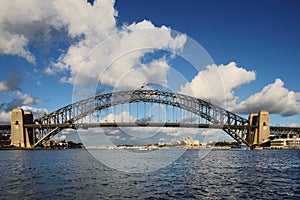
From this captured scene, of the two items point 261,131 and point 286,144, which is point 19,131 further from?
point 286,144

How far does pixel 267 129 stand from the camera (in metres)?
134

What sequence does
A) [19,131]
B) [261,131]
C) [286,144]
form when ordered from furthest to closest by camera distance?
[286,144] → [261,131] → [19,131]

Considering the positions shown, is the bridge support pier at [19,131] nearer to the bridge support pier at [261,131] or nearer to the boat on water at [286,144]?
the bridge support pier at [261,131]

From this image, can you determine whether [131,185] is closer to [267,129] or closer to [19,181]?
[19,181]

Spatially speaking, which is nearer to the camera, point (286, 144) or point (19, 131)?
point (19, 131)

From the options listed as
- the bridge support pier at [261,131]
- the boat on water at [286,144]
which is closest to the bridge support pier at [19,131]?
Answer: the bridge support pier at [261,131]

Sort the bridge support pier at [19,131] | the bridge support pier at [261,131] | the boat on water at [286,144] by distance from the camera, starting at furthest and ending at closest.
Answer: the bridge support pier at [261,131] < the boat on water at [286,144] < the bridge support pier at [19,131]

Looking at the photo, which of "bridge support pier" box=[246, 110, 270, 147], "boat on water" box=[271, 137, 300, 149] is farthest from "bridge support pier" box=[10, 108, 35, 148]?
"boat on water" box=[271, 137, 300, 149]

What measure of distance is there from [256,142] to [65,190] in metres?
122

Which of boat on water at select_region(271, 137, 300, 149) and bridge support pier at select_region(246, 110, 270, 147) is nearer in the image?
boat on water at select_region(271, 137, 300, 149)

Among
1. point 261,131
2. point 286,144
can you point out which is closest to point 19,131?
point 261,131

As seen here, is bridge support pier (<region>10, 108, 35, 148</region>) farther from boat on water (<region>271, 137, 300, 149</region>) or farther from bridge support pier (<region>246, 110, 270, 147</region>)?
boat on water (<region>271, 137, 300, 149</region>)

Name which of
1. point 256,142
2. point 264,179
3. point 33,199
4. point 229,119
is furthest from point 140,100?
point 33,199

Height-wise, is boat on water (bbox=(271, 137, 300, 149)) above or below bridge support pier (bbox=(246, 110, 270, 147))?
below
